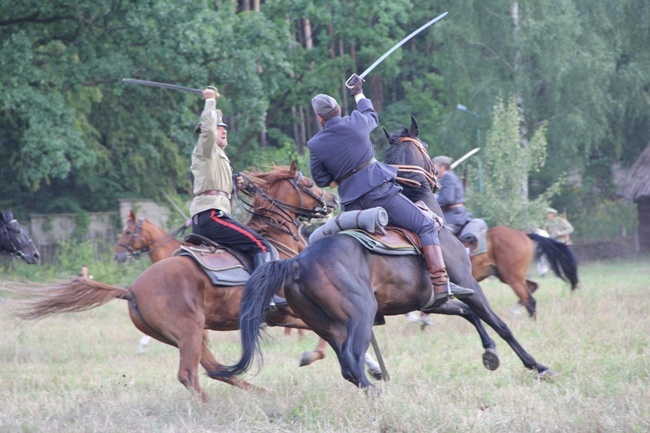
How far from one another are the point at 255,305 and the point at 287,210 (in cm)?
253

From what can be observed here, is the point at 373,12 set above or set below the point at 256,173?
above

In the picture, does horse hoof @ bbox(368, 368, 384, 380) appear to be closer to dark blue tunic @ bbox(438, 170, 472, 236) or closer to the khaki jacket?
the khaki jacket

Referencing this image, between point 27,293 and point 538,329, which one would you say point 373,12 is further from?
point 27,293

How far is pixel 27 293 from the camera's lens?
318 inches

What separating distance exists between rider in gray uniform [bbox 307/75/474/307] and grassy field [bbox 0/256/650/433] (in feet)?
3.49

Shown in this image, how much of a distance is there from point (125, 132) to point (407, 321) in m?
18.2

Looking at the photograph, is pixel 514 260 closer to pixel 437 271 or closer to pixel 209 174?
pixel 209 174

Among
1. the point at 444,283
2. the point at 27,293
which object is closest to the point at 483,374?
the point at 444,283

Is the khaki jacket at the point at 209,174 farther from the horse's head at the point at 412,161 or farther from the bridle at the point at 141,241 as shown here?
the bridle at the point at 141,241

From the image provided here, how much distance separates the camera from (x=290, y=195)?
9156 millimetres

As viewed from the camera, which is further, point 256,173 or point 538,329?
point 538,329

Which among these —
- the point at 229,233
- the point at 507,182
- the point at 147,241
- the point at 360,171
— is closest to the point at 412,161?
the point at 360,171

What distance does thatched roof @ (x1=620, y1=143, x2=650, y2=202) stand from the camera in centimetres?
3127

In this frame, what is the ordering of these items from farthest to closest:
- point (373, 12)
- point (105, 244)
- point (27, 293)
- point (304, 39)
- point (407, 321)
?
1. point (304, 39)
2. point (373, 12)
3. point (105, 244)
4. point (407, 321)
5. point (27, 293)
